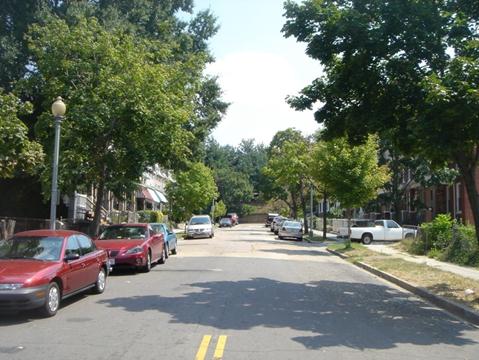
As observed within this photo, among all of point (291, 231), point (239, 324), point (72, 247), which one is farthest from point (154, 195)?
point (239, 324)

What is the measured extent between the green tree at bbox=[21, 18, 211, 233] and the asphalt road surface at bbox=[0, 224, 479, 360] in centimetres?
704

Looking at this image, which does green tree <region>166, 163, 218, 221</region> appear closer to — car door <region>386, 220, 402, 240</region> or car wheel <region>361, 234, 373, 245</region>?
car wheel <region>361, 234, 373, 245</region>

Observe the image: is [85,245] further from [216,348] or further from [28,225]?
[28,225]

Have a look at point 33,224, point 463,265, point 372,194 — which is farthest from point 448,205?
point 33,224

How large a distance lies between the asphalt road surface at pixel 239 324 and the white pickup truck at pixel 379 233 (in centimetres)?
2075

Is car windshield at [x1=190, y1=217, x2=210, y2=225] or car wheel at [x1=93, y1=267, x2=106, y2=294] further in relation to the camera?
car windshield at [x1=190, y1=217, x2=210, y2=225]

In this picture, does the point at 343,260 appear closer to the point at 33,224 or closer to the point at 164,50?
the point at 164,50

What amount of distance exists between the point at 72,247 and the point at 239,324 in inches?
155

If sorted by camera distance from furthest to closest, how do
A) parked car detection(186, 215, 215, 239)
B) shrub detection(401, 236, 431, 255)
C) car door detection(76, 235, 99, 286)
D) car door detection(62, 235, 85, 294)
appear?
parked car detection(186, 215, 215, 239), shrub detection(401, 236, 431, 255), car door detection(76, 235, 99, 286), car door detection(62, 235, 85, 294)

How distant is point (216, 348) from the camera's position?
7750 mm

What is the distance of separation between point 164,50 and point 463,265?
14.1 metres

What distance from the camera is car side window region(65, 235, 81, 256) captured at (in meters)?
11.1

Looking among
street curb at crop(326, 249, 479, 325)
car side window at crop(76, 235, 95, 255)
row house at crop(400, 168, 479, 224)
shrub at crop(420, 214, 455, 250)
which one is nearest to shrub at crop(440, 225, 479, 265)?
shrub at crop(420, 214, 455, 250)

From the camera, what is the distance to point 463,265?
20.4 meters
